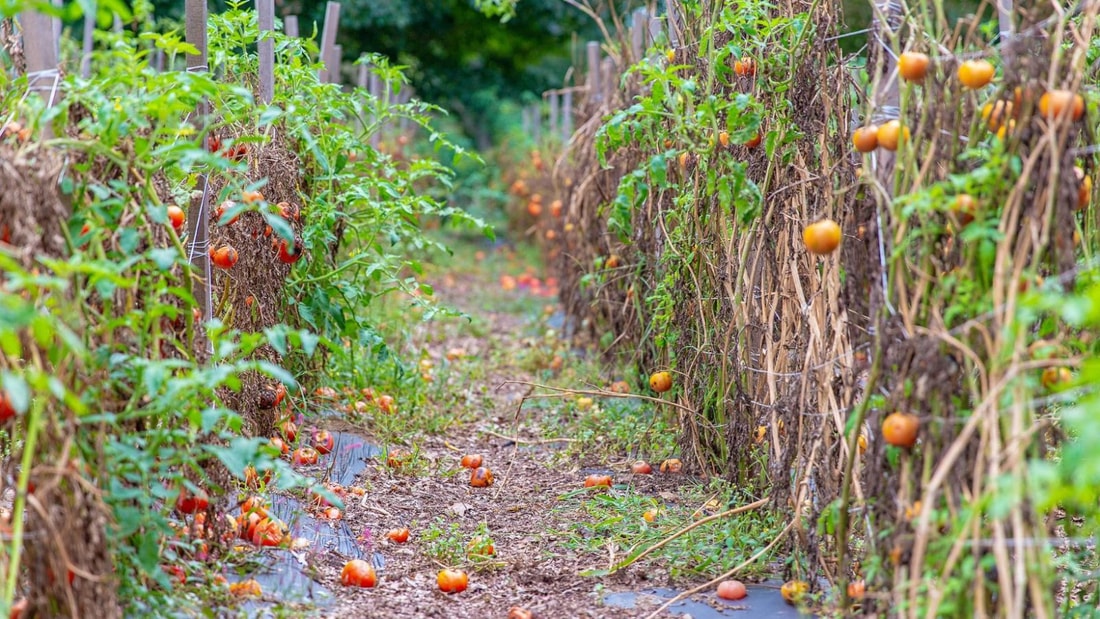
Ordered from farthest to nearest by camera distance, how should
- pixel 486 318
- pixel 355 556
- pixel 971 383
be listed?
1. pixel 486 318
2. pixel 355 556
3. pixel 971 383

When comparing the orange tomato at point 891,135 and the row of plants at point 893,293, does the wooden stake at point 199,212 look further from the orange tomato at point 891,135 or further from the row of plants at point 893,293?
the orange tomato at point 891,135

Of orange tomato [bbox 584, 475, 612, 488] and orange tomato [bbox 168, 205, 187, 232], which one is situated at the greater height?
orange tomato [bbox 168, 205, 187, 232]

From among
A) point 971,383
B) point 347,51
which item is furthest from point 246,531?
point 347,51

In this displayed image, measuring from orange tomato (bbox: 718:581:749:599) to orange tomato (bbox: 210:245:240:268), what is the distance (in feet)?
5.43

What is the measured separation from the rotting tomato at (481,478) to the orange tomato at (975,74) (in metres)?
2.08

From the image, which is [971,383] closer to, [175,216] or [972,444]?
[972,444]

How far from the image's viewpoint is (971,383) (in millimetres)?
1635

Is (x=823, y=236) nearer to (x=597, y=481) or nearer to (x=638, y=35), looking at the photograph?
(x=597, y=481)

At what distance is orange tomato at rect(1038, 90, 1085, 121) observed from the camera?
160 cm

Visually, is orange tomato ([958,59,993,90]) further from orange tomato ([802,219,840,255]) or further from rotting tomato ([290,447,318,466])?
rotting tomato ([290,447,318,466])

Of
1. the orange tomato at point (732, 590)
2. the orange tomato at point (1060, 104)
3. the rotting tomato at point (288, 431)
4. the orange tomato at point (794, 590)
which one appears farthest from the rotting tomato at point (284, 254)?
the orange tomato at point (1060, 104)

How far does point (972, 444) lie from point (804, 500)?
762 millimetres

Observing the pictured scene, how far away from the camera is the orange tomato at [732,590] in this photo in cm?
230

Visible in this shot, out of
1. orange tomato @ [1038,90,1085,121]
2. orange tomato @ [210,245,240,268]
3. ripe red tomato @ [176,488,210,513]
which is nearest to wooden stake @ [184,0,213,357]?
orange tomato @ [210,245,240,268]
